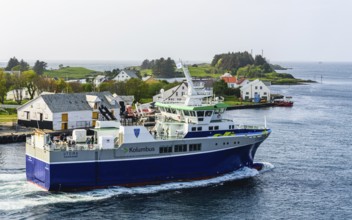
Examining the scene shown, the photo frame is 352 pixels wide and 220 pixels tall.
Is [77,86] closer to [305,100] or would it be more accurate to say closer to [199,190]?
[305,100]

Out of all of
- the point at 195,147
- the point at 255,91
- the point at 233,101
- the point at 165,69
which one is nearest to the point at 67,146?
the point at 195,147

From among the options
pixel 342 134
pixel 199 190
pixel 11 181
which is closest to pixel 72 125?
pixel 11 181

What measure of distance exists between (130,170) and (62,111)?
77.6 feet

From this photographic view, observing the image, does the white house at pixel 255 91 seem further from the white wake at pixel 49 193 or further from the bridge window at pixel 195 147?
the bridge window at pixel 195 147

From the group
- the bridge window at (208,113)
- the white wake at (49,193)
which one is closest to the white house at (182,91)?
the bridge window at (208,113)

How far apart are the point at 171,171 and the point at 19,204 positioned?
36.5 feet

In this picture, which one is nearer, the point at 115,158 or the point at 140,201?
the point at 140,201

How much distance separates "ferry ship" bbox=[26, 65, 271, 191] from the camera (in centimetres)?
3612

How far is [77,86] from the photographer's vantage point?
89812 mm

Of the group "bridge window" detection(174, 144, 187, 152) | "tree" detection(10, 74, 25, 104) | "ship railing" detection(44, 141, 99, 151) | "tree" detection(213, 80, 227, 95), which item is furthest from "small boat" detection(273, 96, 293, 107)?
"ship railing" detection(44, 141, 99, 151)

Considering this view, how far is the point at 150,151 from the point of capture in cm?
3794

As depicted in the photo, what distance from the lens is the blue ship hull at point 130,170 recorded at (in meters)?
35.9

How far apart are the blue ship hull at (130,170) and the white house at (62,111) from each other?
2081 cm

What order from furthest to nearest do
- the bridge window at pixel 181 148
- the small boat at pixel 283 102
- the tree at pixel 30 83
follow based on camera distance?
the small boat at pixel 283 102, the tree at pixel 30 83, the bridge window at pixel 181 148
